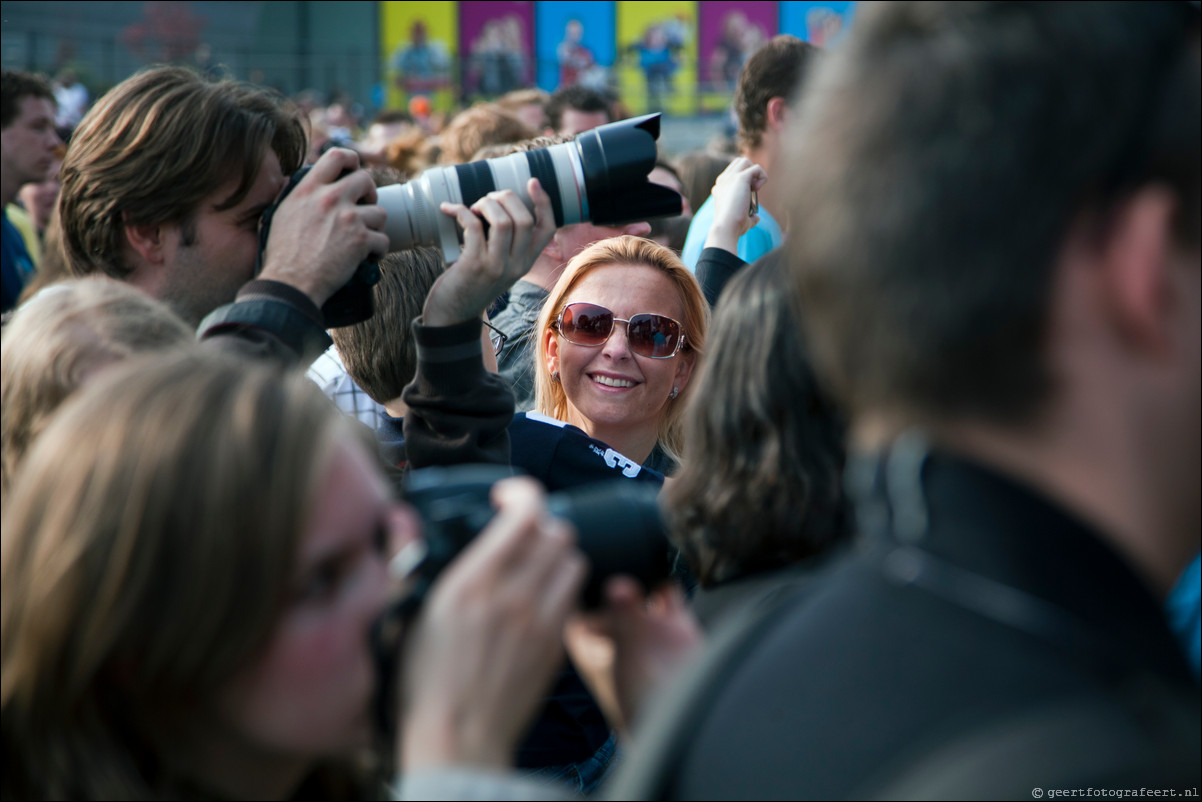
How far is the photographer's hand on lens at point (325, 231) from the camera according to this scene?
7.04ft

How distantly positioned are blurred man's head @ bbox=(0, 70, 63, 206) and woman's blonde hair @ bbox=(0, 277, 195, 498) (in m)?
4.53

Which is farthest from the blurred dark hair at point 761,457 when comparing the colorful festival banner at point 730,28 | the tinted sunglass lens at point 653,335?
the colorful festival banner at point 730,28

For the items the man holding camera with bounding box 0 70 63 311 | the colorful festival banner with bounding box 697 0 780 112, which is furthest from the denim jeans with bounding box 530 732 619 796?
the colorful festival banner with bounding box 697 0 780 112

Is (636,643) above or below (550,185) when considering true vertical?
below

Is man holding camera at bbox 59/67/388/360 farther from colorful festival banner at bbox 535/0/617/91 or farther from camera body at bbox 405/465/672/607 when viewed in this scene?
colorful festival banner at bbox 535/0/617/91

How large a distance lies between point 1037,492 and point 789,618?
223 millimetres

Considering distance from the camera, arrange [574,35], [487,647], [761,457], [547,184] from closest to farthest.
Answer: [487,647] < [761,457] < [547,184] < [574,35]

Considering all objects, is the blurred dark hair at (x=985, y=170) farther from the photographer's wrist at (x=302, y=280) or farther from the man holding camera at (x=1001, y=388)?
the photographer's wrist at (x=302, y=280)

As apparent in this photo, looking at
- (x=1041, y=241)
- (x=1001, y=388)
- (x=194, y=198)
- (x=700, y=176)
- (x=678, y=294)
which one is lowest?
(x=700, y=176)

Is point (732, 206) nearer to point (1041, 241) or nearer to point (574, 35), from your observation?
point (1041, 241)

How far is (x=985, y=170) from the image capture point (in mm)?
810

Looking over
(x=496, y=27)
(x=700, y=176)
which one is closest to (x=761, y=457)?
(x=700, y=176)

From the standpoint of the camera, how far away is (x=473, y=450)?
84.1 inches

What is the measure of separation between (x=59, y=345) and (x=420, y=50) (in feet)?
74.3
